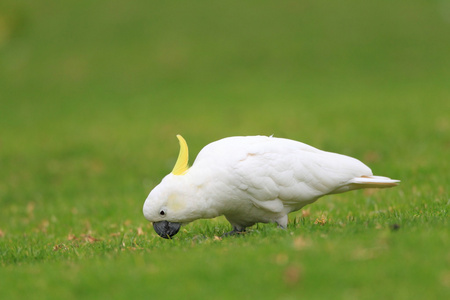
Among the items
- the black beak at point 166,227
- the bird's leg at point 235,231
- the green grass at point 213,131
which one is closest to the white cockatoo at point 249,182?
the black beak at point 166,227

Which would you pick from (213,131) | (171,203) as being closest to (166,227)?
(171,203)

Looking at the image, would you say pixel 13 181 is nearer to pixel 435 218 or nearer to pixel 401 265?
pixel 435 218

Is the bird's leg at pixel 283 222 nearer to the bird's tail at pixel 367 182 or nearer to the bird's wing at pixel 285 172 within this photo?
the bird's wing at pixel 285 172

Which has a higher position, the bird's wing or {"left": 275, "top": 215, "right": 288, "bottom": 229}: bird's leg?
the bird's wing

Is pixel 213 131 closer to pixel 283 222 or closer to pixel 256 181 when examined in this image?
pixel 283 222

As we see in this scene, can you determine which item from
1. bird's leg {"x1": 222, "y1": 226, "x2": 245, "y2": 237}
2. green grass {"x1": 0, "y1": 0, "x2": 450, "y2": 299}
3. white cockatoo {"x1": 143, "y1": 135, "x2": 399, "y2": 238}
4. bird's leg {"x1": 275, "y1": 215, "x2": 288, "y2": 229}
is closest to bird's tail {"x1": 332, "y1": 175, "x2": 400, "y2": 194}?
white cockatoo {"x1": 143, "y1": 135, "x2": 399, "y2": 238}

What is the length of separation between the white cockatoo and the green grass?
28 centimetres

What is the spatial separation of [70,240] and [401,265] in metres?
3.95

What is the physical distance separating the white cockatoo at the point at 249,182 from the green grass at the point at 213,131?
28 centimetres

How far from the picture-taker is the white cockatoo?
560 centimetres

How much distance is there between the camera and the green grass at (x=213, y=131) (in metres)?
4.36

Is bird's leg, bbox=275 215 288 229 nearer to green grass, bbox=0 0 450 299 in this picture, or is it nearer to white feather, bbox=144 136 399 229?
white feather, bbox=144 136 399 229


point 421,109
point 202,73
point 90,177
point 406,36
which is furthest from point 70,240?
point 406,36

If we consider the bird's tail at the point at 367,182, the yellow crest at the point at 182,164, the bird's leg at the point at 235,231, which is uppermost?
the yellow crest at the point at 182,164
